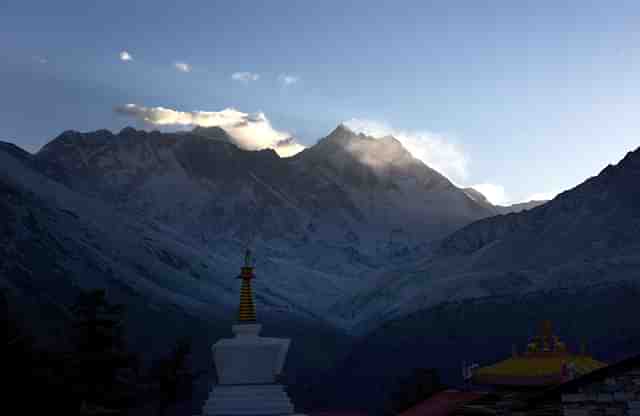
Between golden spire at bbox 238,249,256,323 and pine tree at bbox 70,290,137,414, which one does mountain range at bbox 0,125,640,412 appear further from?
golden spire at bbox 238,249,256,323

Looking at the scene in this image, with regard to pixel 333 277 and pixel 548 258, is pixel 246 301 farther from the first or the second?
pixel 333 277

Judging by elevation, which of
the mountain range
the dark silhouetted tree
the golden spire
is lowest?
the dark silhouetted tree

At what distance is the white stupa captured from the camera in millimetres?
17734

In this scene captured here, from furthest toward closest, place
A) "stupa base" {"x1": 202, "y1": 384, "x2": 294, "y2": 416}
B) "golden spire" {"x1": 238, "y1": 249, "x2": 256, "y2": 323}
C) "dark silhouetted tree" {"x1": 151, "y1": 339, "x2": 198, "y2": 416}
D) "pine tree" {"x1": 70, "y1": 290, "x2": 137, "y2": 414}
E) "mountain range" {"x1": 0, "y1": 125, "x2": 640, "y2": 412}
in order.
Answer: "mountain range" {"x1": 0, "y1": 125, "x2": 640, "y2": 412}, "dark silhouetted tree" {"x1": 151, "y1": 339, "x2": 198, "y2": 416}, "pine tree" {"x1": 70, "y1": 290, "x2": 137, "y2": 414}, "golden spire" {"x1": 238, "y1": 249, "x2": 256, "y2": 323}, "stupa base" {"x1": 202, "y1": 384, "x2": 294, "y2": 416}

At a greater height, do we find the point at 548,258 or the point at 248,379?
the point at 548,258

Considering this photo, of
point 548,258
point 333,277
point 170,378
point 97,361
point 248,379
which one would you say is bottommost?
point 248,379

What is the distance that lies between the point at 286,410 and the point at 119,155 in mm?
185177

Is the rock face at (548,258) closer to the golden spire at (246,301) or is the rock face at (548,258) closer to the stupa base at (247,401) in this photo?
the golden spire at (246,301)

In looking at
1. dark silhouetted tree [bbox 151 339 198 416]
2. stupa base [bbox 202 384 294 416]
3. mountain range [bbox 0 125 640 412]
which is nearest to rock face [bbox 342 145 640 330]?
mountain range [bbox 0 125 640 412]

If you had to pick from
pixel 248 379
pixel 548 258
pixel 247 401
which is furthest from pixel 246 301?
pixel 548 258

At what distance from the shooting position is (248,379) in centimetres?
1809

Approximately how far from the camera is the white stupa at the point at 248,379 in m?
17.7

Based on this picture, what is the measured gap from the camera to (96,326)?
29.1 m

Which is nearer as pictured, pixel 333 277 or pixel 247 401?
pixel 247 401
